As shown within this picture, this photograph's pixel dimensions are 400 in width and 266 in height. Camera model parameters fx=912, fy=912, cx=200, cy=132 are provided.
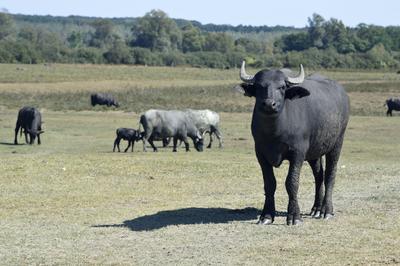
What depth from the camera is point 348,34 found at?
17075cm

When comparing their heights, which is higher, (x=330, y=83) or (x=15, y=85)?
(x=330, y=83)

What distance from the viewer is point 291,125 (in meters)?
14.6

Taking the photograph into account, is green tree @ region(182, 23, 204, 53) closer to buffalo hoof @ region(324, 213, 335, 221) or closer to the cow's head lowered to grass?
buffalo hoof @ region(324, 213, 335, 221)

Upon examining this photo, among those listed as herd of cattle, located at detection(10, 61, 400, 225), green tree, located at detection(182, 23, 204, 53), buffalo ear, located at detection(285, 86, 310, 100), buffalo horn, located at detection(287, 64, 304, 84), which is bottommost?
green tree, located at detection(182, 23, 204, 53)

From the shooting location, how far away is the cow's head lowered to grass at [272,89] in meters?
14.1

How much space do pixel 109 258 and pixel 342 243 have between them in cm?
342

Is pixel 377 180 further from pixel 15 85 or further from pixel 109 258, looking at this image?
pixel 15 85

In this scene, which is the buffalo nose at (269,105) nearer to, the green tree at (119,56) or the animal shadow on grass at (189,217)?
the animal shadow on grass at (189,217)

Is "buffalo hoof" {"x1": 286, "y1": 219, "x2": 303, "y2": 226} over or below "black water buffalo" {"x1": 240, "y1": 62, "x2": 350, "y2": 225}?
below

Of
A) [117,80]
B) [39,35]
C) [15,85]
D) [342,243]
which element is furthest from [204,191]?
[39,35]

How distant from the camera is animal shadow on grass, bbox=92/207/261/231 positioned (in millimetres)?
15008

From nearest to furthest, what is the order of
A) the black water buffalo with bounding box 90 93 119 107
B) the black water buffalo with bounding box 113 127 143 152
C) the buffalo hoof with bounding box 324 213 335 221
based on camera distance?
the buffalo hoof with bounding box 324 213 335 221 < the black water buffalo with bounding box 113 127 143 152 < the black water buffalo with bounding box 90 93 119 107

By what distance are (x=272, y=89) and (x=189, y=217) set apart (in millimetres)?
2912

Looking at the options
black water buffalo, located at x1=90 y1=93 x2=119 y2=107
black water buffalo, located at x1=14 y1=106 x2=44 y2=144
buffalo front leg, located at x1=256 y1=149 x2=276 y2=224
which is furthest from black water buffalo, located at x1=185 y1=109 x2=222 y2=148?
buffalo front leg, located at x1=256 y1=149 x2=276 y2=224
